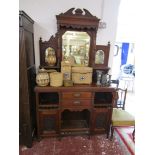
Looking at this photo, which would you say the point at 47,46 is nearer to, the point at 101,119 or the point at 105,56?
the point at 105,56

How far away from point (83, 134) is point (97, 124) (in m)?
0.27

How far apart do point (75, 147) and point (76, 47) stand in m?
1.51

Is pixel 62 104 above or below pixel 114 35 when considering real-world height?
below

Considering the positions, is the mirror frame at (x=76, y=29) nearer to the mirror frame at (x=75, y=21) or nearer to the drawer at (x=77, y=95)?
the mirror frame at (x=75, y=21)

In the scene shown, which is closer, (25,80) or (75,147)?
(25,80)

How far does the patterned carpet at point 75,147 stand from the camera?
2029 millimetres

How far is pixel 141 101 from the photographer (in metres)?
0.49

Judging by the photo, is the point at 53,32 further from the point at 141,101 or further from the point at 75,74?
the point at 141,101

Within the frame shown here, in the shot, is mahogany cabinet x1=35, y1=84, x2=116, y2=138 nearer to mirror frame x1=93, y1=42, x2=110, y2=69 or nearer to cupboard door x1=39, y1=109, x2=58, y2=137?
cupboard door x1=39, y1=109, x2=58, y2=137

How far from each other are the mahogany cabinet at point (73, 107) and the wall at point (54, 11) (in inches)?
25.2

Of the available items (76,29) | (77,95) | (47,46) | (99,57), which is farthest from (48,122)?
(76,29)

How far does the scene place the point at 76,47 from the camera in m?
2.34

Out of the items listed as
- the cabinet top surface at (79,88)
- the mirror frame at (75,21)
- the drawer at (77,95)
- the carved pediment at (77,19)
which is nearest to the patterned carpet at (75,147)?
the drawer at (77,95)
